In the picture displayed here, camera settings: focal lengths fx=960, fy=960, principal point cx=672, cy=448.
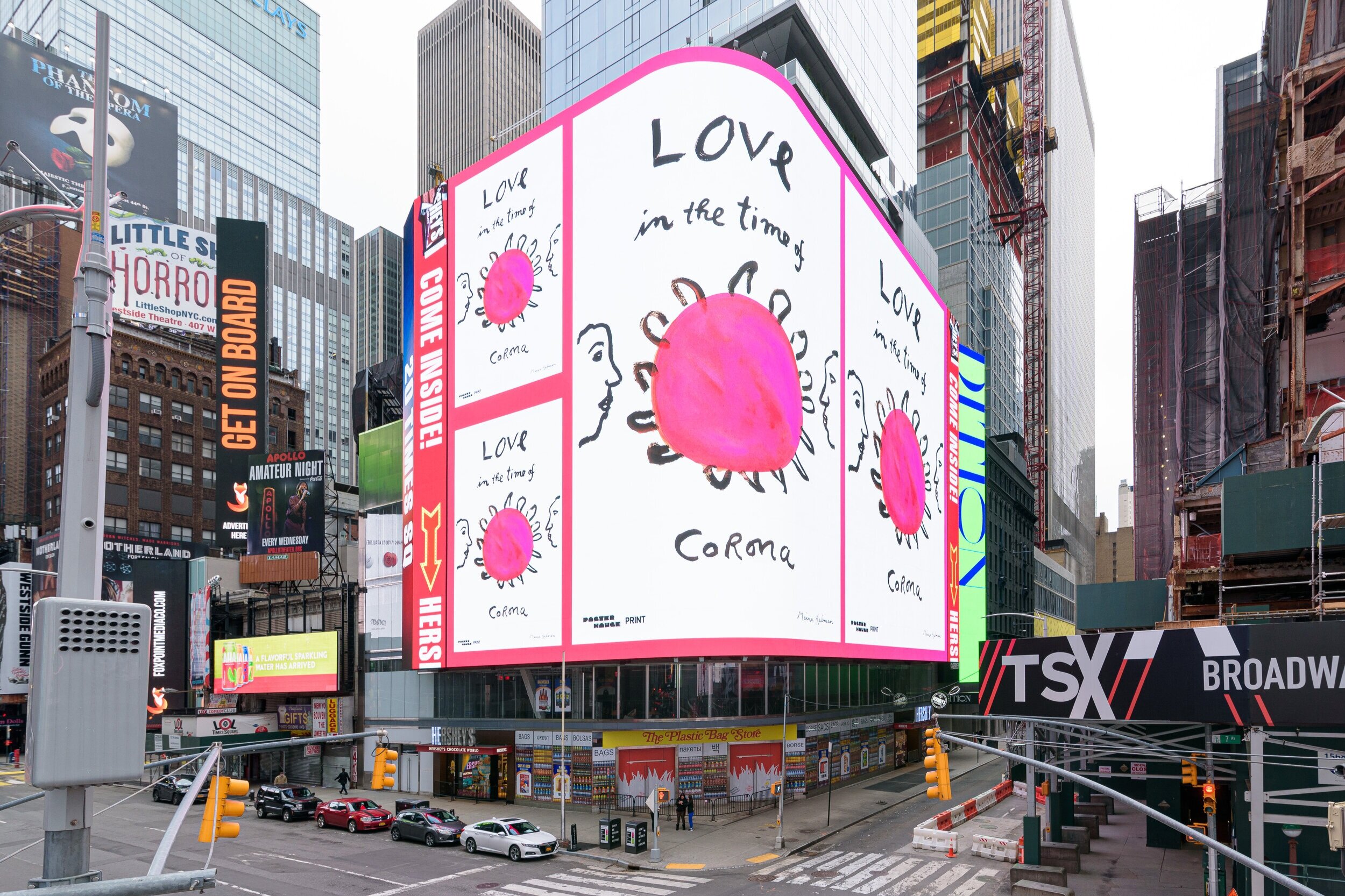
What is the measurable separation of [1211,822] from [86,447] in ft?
86.4

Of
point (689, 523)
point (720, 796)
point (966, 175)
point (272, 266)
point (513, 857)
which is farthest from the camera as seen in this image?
point (272, 266)

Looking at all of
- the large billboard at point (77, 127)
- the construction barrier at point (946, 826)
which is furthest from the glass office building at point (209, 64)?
the construction barrier at point (946, 826)

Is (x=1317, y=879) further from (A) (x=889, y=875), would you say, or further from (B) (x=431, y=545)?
(B) (x=431, y=545)

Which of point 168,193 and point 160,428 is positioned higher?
point 168,193

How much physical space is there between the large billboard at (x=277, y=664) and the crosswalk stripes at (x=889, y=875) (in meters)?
32.7

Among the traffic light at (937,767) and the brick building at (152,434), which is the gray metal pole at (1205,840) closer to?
the traffic light at (937,767)

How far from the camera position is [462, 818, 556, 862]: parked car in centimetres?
3369

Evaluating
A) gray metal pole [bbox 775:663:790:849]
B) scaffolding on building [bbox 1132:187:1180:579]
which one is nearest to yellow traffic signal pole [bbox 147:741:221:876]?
gray metal pole [bbox 775:663:790:849]

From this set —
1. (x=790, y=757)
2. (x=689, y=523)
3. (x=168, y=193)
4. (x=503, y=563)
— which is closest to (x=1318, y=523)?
(x=689, y=523)

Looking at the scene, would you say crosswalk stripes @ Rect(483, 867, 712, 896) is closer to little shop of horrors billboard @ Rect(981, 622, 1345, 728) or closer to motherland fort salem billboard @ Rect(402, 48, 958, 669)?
motherland fort salem billboard @ Rect(402, 48, 958, 669)

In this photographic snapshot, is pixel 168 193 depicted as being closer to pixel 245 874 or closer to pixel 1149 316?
pixel 245 874

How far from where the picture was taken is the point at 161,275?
266 feet

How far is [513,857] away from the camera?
33.7m

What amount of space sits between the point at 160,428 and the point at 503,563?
68.7 meters
